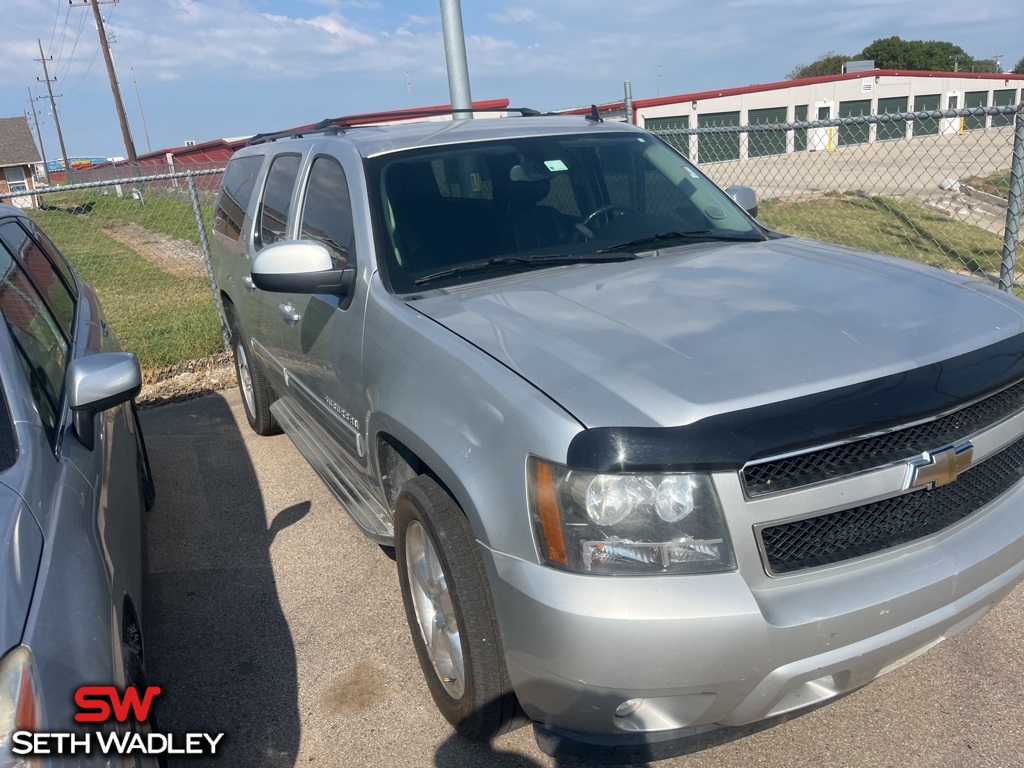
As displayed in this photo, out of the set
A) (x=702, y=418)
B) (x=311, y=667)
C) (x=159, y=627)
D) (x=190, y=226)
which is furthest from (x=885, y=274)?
(x=190, y=226)

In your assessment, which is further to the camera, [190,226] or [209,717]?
[190,226]

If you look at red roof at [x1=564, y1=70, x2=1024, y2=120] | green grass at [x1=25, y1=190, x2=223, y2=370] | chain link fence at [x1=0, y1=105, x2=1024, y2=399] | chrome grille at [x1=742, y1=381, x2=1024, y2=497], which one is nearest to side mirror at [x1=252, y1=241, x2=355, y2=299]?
chain link fence at [x1=0, y1=105, x2=1024, y2=399]

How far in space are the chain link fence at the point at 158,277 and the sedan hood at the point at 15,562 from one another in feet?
16.9

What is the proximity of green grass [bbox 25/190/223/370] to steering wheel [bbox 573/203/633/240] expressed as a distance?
4.72m

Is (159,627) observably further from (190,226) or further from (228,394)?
(190,226)

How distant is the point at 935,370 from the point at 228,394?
6.06 metres

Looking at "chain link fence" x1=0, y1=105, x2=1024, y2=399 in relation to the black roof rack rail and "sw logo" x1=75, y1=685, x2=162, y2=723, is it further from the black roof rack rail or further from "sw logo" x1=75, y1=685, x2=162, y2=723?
"sw logo" x1=75, y1=685, x2=162, y2=723

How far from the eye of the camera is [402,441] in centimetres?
276

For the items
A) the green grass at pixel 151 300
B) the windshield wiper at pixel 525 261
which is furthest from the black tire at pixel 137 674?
the green grass at pixel 151 300

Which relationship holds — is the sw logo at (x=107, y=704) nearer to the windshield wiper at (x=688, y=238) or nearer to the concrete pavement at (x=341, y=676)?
the concrete pavement at (x=341, y=676)

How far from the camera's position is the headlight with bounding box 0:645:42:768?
1.63 m

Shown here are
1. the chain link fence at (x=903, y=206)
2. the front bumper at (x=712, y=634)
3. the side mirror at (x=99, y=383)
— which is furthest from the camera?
the chain link fence at (x=903, y=206)

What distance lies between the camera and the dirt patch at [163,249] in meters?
14.0

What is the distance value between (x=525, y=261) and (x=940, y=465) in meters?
1.67
